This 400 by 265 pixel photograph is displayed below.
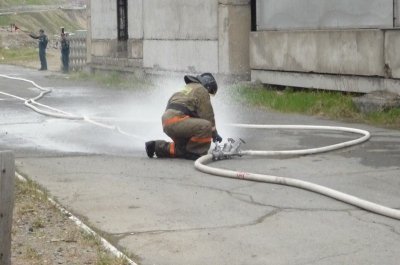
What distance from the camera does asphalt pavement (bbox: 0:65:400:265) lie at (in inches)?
237

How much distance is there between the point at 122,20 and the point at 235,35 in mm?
7229

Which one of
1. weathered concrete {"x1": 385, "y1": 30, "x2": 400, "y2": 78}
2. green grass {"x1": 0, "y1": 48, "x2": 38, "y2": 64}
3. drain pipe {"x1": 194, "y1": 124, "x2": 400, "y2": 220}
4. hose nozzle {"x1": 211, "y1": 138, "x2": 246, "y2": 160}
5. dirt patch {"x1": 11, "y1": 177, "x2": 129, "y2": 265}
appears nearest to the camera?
dirt patch {"x1": 11, "y1": 177, "x2": 129, "y2": 265}

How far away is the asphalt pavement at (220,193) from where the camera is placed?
6.03 metres

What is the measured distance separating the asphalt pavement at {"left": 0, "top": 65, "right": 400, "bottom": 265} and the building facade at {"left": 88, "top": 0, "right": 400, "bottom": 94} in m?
1.56

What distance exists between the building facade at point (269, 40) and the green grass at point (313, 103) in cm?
23

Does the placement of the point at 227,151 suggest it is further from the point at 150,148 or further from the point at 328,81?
the point at 328,81

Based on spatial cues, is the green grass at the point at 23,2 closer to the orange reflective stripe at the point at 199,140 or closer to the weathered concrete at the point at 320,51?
the weathered concrete at the point at 320,51

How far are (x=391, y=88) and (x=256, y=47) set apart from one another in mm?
4329

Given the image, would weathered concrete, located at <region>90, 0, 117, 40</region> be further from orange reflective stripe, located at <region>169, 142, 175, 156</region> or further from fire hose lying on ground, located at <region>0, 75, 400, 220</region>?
orange reflective stripe, located at <region>169, 142, 175, 156</region>

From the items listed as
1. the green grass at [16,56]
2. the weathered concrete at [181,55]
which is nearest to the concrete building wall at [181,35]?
the weathered concrete at [181,55]

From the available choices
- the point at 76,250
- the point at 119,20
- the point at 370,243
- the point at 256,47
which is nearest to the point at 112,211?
the point at 76,250

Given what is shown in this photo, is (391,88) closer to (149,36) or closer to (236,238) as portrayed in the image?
(236,238)

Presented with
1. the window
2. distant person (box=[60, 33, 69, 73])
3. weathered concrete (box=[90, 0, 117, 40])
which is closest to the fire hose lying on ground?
the window

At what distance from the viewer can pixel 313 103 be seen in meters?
14.8
